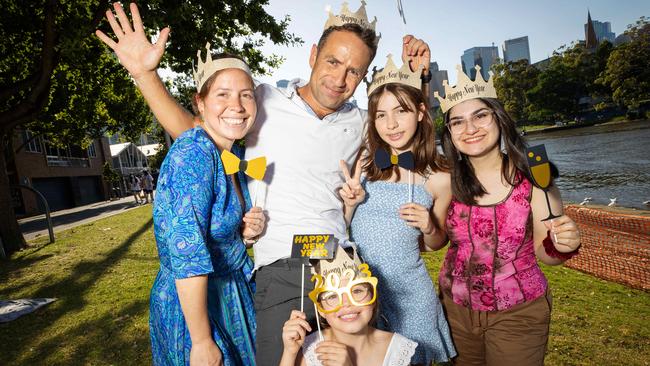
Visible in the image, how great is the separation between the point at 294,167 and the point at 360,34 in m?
1.11

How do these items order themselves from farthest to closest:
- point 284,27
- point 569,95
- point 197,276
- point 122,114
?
1. point 569,95
2. point 122,114
3. point 284,27
4. point 197,276

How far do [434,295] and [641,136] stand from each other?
138 feet

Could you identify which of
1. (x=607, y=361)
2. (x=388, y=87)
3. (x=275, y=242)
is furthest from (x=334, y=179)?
(x=607, y=361)

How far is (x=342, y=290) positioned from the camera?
2051 mm

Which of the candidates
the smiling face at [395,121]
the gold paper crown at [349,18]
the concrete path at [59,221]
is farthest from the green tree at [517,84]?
the smiling face at [395,121]

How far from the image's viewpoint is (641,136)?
110 ft

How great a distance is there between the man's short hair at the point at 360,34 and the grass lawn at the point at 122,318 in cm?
380

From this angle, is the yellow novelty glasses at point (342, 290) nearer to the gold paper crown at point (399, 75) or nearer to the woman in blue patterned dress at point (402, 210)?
the woman in blue patterned dress at point (402, 210)

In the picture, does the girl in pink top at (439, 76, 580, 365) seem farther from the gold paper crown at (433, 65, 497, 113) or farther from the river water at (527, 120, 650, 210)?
the river water at (527, 120, 650, 210)

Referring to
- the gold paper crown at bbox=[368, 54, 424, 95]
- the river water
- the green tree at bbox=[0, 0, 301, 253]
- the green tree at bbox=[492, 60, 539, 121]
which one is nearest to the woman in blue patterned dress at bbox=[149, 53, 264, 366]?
the gold paper crown at bbox=[368, 54, 424, 95]

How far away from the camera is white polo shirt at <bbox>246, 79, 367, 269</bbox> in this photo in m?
2.34

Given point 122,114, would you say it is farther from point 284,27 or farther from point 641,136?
point 641,136

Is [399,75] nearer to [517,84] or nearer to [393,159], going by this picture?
[393,159]

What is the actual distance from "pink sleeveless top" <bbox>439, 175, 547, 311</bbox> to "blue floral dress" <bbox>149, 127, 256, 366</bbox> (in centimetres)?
151
